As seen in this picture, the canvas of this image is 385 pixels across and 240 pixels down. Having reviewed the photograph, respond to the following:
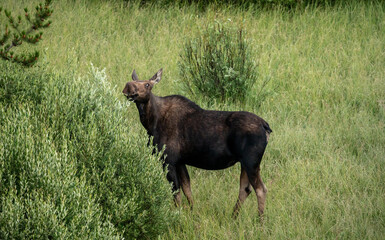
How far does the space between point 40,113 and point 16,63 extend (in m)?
1.82

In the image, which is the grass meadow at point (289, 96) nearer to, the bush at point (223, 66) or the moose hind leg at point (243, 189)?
the moose hind leg at point (243, 189)

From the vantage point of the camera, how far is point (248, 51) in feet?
35.1

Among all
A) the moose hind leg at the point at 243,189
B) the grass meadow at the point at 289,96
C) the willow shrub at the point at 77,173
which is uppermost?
the willow shrub at the point at 77,173

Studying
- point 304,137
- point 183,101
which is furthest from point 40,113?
point 304,137

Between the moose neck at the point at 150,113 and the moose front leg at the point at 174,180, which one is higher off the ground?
the moose neck at the point at 150,113

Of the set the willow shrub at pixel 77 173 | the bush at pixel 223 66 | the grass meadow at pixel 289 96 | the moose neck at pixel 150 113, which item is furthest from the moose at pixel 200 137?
the bush at pixel 223 66

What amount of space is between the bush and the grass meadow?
1.03 feet

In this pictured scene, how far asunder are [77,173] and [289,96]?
6.23m

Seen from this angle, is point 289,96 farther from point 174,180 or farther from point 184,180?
point 174,180

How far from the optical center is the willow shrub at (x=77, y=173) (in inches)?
201

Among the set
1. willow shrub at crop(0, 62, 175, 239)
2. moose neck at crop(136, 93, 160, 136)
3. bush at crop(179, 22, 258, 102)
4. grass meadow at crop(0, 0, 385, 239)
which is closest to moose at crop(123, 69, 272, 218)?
moose neck at crop(136, 93, 160, 136)

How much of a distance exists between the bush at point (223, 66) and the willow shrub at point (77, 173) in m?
4.13

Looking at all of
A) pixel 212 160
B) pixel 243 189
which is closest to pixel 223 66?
pixel 212 160

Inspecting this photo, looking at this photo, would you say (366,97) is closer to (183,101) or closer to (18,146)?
(183,101)
